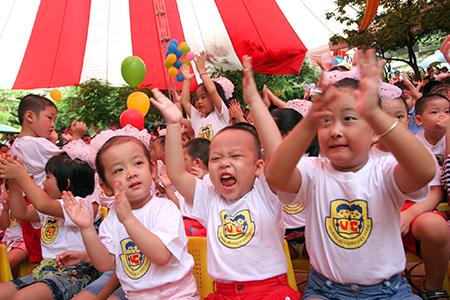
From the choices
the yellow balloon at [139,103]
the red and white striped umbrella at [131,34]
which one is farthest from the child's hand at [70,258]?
the red and white striped umbrella at [131,34]

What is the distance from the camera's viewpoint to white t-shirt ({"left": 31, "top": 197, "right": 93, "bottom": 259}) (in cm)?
210

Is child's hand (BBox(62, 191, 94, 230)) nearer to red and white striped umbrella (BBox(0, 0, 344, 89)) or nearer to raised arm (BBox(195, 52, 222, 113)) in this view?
raised arm (BBox(195, 52, 222, 113))

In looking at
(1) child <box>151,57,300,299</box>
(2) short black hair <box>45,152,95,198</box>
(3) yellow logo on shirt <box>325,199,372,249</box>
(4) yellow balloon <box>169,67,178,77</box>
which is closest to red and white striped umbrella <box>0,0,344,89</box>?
(4) yellow balloon <box>169,67,178,77</box>

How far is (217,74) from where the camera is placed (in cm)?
841

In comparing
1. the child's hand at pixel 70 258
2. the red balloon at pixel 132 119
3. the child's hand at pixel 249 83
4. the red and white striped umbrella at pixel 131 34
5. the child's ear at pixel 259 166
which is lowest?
the child's hand at pixel 70 258

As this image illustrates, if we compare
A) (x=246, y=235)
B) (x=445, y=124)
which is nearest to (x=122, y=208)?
(x=246, y=235)

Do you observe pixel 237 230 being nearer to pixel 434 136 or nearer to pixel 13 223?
pixel 434 136

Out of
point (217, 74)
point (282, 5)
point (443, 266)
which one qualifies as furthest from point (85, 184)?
point (217, 74)

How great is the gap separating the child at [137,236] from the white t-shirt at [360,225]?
1.84 feet

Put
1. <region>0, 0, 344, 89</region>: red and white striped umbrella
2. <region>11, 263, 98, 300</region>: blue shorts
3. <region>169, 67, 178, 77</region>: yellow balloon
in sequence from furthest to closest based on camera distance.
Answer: <region>0, 0, 344, 89</region>: red and white striped umbrella → <region>169, 67, 178, 77</region>: yellow balloon → <region>11, 263, 98, 300</region>: blue shorts

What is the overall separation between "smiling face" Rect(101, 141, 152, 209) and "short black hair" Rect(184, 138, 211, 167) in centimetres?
92

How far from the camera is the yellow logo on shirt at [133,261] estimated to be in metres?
1.55

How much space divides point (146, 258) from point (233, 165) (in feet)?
1.79

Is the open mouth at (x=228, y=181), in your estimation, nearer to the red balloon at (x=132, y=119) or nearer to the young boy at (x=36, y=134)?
the young boy at (x=36, y=134)
